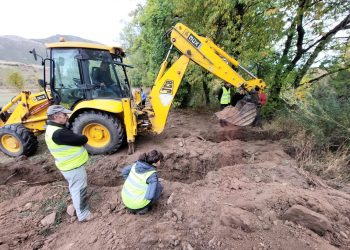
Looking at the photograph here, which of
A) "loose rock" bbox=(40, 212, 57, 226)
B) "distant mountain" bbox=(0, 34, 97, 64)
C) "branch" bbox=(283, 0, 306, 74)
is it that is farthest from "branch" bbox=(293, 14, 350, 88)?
"distant mountain" bbox=(0, 34, 97, 64)

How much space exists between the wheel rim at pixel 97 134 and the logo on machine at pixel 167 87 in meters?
1.54

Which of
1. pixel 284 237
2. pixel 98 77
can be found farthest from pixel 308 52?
pixel 284 237

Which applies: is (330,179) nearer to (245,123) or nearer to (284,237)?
(245,123)

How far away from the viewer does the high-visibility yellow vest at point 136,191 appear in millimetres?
3396

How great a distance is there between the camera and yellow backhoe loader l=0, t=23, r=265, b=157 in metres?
5.48

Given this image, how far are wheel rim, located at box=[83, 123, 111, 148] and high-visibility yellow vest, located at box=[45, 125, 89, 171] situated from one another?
7.08ft

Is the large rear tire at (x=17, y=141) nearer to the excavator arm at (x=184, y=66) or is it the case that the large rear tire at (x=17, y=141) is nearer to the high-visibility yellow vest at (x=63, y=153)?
the excavator arm at (x=184, y=66)

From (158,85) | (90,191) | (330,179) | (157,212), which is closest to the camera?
(157,212)

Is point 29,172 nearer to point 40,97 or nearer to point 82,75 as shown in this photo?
point 40,97

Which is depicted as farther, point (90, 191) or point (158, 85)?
point (158, 85)

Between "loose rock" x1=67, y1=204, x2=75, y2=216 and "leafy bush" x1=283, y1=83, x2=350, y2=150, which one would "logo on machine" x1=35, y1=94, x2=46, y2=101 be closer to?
"loose rock" x1=67, y1=204, x2=75, y2=216

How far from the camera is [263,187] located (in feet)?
12.6

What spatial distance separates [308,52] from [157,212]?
7331 mm

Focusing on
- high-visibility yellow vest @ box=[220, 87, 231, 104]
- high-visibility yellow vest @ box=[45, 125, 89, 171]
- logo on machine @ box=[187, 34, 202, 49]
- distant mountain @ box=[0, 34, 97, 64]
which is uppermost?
distant mountain @ box=[0, 34, 97, 64]
